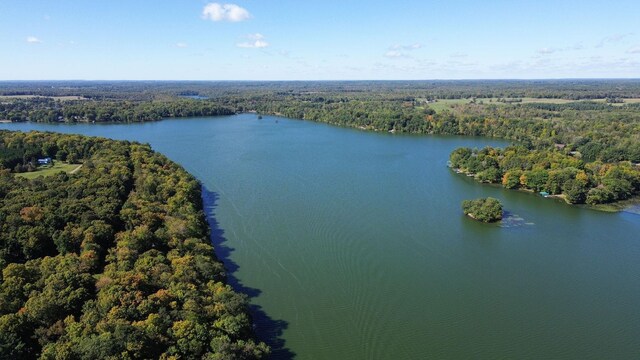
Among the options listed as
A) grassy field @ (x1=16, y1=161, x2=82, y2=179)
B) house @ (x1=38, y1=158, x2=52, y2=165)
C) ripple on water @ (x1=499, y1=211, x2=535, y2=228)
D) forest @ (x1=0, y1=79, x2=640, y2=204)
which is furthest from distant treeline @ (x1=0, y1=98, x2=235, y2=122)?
ripple on water @ (x1=499, y1=211, x2=535, y2=228)

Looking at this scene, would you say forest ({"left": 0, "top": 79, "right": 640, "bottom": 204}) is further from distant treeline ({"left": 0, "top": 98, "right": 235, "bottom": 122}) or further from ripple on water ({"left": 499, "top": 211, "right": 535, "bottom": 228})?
ripple on water ({"left": 499, "top": 211, "right": 535, "bottom": 228})

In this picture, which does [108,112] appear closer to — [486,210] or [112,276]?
[112,276]

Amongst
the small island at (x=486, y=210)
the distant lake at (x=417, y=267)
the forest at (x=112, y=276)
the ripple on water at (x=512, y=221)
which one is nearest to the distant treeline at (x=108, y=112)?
the distant lake at (x=417, y=267)

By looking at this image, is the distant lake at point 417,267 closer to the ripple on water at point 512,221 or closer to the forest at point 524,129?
the ripple on water at point 512,221

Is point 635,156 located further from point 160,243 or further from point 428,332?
point 160,243

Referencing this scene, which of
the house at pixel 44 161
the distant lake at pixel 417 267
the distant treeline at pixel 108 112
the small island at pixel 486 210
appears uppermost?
the distant treeline at pixel 108 112

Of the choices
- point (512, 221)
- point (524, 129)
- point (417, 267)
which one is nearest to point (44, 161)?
point (417, 267)

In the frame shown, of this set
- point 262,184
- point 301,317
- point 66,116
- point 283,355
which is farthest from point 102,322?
point 66,116
